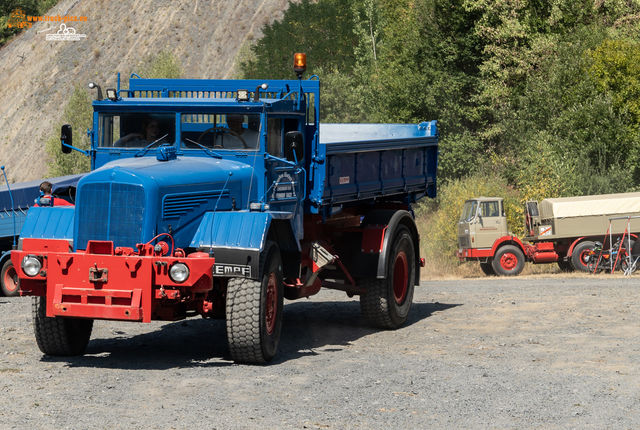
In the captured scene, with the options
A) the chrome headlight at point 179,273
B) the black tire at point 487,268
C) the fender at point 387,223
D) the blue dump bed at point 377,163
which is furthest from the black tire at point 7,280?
the black tire at point 487,268

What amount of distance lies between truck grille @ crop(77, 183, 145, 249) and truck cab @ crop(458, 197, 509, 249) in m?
20.4

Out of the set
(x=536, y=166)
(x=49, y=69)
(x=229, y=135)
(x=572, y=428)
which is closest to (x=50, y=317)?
(x=229, y=135)

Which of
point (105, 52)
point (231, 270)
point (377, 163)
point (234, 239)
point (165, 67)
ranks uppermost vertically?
point (105, 52)

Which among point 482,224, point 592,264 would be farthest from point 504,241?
point 592,264

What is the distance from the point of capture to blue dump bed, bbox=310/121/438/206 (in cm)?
1109

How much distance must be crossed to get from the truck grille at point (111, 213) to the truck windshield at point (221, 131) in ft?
5.28

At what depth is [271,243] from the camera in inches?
364

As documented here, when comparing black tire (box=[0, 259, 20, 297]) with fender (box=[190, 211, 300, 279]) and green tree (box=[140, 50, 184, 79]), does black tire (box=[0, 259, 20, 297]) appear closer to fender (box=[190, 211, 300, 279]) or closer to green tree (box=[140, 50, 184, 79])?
fender (box=[190, 211, 300, 279])

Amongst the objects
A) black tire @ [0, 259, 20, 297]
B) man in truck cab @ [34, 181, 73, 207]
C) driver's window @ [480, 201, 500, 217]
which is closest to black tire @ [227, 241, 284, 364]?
man in truck cab @ [34, 181, 73, 207]

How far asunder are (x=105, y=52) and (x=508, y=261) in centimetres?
6160

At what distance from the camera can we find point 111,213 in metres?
8.58

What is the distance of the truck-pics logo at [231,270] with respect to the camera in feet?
28.3

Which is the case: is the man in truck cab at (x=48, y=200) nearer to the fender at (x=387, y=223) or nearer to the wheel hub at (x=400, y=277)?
the fender at (x=387, y=223)

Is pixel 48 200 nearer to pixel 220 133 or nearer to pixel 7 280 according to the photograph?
pixel 220 133
